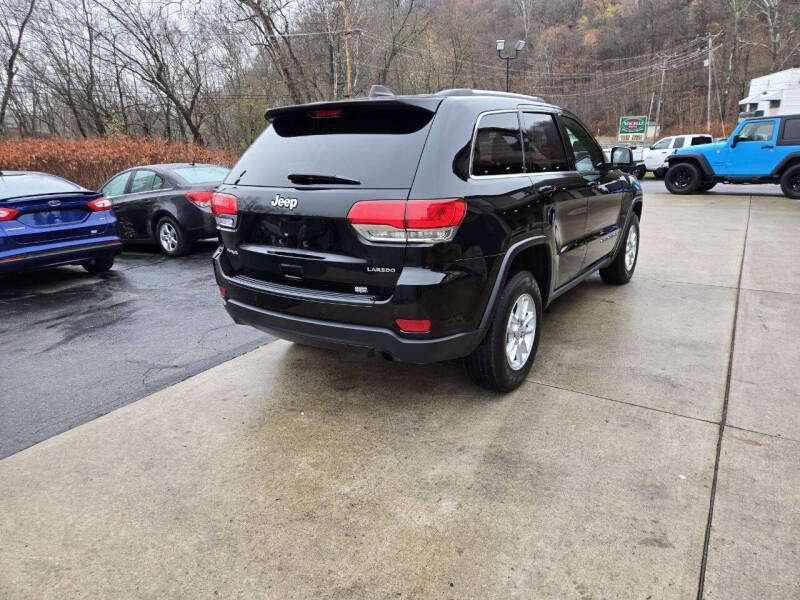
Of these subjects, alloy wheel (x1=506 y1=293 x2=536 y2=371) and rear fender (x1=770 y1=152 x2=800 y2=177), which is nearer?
alloy wheel (x1=506 y1=293 x2=536 y2=371)

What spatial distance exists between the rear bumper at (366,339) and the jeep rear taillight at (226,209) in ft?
2.03

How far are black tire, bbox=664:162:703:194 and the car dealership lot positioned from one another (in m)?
12.7

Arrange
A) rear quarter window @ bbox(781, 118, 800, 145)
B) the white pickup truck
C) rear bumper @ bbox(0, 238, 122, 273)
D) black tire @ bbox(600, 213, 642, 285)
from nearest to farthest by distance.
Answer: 1. black tire @ bbox(600, 213, 642, 285)
2. rear bumper @ bbox(0, 238, 122, 273)
3. rear quarter window @ bbox(781, 118, 800, 145)
4. the white pickup truck

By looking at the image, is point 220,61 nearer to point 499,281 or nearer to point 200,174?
point 200,174

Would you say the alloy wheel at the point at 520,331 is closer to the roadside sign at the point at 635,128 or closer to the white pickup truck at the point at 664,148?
the white pickup truck at the point at 664,148

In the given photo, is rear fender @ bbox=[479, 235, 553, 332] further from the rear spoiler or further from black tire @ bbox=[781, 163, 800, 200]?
black tire @ bbox=[781, 163, 800, 200]

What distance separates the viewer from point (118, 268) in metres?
7.53

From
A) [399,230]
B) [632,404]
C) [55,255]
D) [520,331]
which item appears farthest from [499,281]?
[55,255]

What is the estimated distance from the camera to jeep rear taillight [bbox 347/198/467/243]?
2541 millimetres

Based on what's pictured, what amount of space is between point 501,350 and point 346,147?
148 centimetres

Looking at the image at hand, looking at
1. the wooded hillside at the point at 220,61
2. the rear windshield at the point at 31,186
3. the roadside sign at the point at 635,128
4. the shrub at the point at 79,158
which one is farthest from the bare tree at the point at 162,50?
the roadside sign at the point at 635,128

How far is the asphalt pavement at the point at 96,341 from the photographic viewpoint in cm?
335

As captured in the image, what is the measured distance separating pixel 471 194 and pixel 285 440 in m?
1.68

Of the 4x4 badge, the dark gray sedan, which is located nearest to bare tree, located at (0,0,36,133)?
the dark gray sedan
